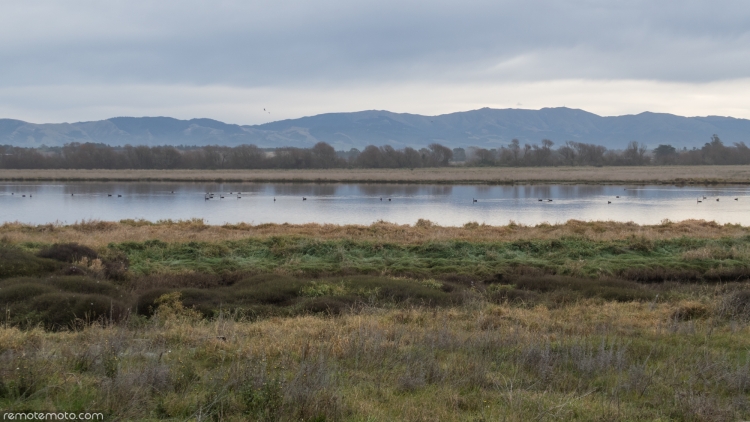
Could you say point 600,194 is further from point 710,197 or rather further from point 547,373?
point 547,373

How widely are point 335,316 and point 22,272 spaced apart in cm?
779

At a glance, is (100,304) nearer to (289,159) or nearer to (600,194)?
(600,194)

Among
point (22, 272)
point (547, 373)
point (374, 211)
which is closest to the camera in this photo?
point (547, 373)

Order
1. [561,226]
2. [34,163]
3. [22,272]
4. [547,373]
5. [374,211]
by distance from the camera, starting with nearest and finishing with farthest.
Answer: [547,373], [22,272], [561,226], [374,211], [34,163]

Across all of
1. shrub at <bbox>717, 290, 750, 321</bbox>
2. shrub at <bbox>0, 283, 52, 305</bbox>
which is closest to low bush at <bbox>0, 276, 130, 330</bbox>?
shrub at <bbox>0, 283, 52, 305</bbox>

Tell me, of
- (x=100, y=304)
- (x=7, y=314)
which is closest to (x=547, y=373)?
(x=100, y=304)

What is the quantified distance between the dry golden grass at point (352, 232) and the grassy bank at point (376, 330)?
1357 millimetres

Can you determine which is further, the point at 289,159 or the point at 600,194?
the point at 289,159

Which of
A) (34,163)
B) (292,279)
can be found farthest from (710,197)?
(34,163)

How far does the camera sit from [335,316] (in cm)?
1078

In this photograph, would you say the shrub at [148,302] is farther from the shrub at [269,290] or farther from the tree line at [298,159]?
the tree line at [298,159]

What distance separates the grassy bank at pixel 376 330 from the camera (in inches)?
225

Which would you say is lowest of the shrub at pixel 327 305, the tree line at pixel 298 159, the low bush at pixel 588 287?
the low bush at pixel 588 287

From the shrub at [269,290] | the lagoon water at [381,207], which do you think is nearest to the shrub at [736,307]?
the shrub at [269,290]
